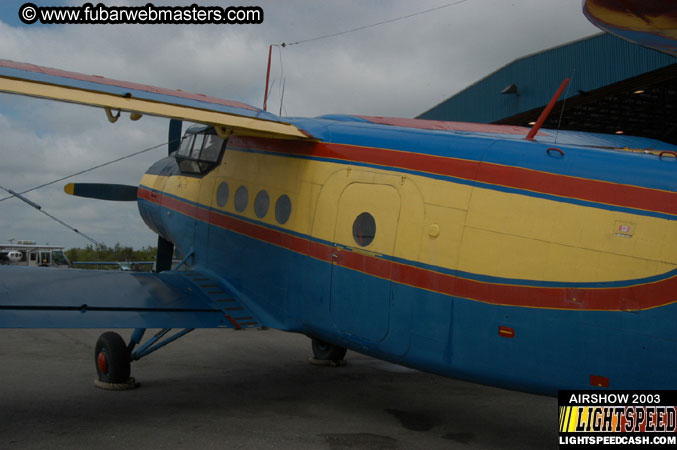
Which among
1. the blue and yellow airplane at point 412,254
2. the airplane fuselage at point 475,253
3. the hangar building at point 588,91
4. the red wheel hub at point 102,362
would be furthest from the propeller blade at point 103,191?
the hangar building at point 588,91

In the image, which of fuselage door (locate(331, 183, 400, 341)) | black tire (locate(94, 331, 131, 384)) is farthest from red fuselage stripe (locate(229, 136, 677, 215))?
black tire (locate(94, 331, 131, 384))

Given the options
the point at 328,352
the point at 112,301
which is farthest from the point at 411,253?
the point at 328,352

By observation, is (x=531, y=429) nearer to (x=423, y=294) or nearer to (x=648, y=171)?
(x=423, y=294)

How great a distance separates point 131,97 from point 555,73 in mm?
16717

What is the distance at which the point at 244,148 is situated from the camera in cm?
811

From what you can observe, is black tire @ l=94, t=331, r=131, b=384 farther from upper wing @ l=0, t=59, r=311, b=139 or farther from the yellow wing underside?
the yellow wing underside

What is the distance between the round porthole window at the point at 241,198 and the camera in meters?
7.94

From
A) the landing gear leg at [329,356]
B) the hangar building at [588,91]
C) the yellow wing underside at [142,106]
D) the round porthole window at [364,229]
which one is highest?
the hangar building at [588,91]

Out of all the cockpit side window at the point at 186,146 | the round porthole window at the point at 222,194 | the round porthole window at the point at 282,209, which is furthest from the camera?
the cockpit side window at the point at 186,146

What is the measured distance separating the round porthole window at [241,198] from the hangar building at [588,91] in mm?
9786

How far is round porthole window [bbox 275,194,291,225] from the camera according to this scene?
7247 mm

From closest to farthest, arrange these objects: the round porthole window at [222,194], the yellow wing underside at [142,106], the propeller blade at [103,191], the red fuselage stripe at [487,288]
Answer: the red fuselage stripe at [487,288] < the yellow wing underside at [142,106] < the round porthole window at [222,194] < the propeller blade at [103,191]

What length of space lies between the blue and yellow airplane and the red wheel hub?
4 cm

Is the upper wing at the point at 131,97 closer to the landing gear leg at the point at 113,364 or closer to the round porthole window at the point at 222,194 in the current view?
the round porthole window at the point at 222,194
